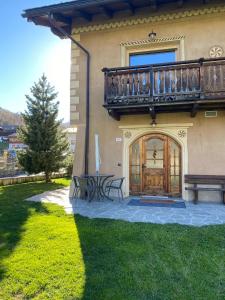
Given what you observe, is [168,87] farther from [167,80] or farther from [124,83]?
[124,83]

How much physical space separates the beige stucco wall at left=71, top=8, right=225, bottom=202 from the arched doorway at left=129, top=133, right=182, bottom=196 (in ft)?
1.59

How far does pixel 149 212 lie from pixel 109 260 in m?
2.77

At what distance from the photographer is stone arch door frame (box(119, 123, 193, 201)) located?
737cm

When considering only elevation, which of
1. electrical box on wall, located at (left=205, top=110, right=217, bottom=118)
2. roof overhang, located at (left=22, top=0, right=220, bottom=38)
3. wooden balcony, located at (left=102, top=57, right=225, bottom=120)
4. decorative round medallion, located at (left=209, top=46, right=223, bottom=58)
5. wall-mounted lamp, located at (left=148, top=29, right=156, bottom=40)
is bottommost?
electrical box on wall, located at (left=205, top=110, right=217, bottom=118)

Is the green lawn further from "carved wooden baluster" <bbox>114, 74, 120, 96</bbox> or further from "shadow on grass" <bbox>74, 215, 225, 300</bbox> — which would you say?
"carved wooden baluster" <bbox>114, 74, 120, 96</bbox>

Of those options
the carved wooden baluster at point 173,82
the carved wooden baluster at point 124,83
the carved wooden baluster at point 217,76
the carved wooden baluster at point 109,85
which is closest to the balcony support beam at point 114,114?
the carved wooden baluster at point 109,85

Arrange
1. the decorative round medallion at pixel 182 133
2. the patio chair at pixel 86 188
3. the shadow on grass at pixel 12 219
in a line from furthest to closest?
the decorative round medallion at pixel 182 133
the patio chair at pixel 86 188
the shadow on grass at pixel 12 219

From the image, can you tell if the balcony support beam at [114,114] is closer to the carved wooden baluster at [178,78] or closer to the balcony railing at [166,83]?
the balcony railing at [166,83]

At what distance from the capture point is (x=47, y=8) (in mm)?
7500

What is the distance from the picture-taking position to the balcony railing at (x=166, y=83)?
6.45m

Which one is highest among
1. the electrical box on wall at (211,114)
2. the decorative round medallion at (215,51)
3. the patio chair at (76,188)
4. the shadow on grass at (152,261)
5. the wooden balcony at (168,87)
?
the decorative round medallion at (215,51)

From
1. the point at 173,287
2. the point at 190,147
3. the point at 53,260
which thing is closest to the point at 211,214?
the point at 190,147

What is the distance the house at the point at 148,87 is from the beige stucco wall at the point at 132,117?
3 centimetres

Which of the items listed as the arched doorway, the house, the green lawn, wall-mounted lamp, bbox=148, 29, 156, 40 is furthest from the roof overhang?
the green lawn
